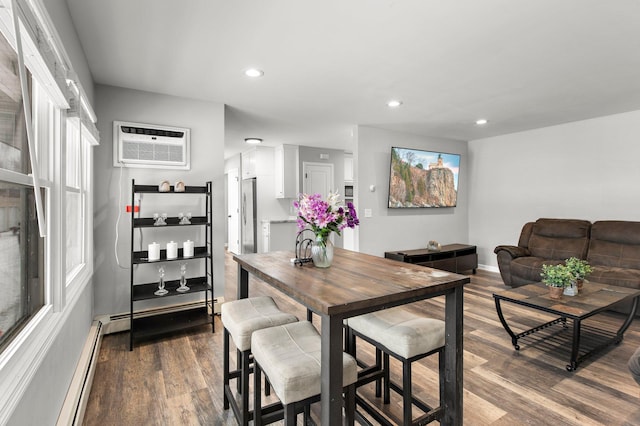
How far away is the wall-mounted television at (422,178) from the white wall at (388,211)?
0.39 feet

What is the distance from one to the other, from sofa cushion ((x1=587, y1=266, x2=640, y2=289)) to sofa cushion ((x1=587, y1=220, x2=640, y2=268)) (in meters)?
0.16

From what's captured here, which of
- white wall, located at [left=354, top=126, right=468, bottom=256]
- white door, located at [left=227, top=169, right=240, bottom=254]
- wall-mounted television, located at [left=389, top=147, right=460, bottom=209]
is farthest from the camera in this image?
white door, located at [left=227, top=169, right=240, bottom=254]

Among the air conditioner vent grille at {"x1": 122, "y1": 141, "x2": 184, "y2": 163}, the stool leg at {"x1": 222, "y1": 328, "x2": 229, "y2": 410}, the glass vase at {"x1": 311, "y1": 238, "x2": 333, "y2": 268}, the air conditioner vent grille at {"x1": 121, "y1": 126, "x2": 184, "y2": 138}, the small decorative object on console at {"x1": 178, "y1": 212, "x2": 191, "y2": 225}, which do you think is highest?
the air conditioner vent grille at {"x1": 121, "y1": 126, "x2": 184, "y2": 138}

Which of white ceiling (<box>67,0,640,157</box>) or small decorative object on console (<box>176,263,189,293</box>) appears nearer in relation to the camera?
white ceiling (<box>67,0,640,157</box>)

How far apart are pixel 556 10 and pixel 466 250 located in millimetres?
4155

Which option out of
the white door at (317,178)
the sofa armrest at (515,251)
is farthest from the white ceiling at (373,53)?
the white door at (317,178)

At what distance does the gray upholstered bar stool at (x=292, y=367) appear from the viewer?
47.8 inches

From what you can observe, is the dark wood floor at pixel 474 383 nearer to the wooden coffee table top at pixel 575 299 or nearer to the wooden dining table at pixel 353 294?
the wooden coffee table top at pixel 575 299

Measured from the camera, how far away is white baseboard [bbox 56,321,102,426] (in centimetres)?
166

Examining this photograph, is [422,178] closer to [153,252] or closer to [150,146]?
[150,146]

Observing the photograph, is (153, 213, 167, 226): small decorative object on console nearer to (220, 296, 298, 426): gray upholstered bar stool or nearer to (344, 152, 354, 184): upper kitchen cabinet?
(220, 296, 298, 426): gray upholstered bar stool

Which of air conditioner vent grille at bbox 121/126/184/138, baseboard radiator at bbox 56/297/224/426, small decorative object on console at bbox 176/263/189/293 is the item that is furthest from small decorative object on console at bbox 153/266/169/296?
air conditioner vent grille at bbox 121/126/184/138

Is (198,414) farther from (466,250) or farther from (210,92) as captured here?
(466,250)

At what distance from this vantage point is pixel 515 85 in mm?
3166
